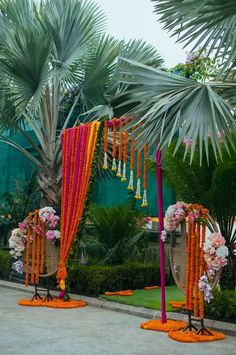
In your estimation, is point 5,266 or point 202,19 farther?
point 5,266

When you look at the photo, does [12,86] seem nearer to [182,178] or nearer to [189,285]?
[182,178]

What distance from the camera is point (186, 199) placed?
8.06m

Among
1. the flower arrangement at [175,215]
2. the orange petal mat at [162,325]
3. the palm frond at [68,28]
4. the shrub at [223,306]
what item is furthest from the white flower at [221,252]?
the palm frond at [68,28]

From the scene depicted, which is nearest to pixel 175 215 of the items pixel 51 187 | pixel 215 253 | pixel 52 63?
pixel 215 253

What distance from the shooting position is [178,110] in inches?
237

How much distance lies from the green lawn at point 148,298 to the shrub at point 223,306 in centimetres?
93

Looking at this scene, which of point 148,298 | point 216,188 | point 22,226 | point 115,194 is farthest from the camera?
point 115,194

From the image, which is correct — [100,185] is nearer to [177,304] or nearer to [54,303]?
[54,303]

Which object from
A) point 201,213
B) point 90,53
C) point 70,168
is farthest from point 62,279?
point 90,53

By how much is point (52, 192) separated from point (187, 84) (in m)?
5.05

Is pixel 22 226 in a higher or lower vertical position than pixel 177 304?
higher

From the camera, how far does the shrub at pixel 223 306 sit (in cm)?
727

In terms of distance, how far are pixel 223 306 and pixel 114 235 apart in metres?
3.81

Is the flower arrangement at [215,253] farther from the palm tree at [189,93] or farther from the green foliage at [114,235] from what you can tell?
the green foliage at [114,235]
